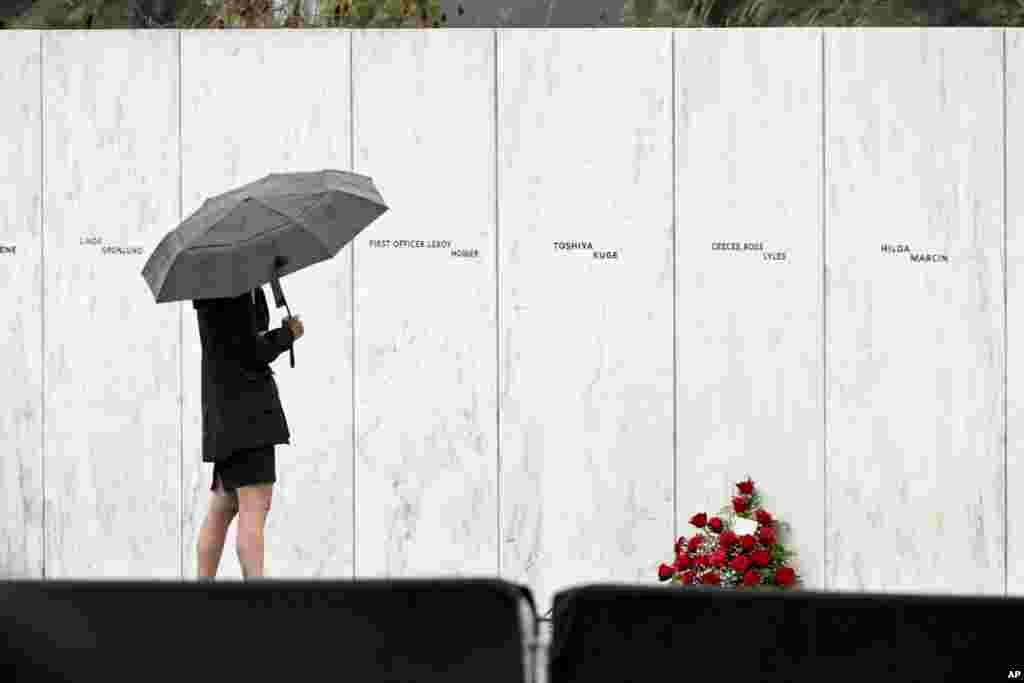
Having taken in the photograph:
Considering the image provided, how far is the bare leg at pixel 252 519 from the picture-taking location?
6.25 metres

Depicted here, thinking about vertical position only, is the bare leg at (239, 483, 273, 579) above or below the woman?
below

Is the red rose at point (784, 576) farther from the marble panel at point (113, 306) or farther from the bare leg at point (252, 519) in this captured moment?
the marble panel at point (113, 306)

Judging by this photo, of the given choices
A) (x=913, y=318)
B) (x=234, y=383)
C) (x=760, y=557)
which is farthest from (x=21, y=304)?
(x=913, y=318)

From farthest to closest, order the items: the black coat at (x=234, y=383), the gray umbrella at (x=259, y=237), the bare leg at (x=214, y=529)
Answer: the bare leg at (x=214, y=529), the black coat at (x=234, y=383), the gray umbrella at (x=259, y=237)

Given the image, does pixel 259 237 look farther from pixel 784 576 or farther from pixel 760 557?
pixel 784 576

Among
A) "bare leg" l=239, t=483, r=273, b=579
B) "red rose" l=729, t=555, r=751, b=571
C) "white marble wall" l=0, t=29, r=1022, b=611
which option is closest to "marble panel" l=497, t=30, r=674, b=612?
"white marble wall" l=0, t=29, r=1022, b=611

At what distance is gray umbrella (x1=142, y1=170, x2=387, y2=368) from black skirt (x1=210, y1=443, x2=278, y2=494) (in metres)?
0.57

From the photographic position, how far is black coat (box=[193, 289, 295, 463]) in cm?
618

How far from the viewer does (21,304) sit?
7793 mm

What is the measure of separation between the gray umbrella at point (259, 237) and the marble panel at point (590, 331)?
1.38 m

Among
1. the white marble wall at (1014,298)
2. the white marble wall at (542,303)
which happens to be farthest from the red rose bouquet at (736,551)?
the white marble wall at (1014,298)

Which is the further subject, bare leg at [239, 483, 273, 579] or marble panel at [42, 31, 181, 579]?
marble panel at [42, 31, 181, 579]

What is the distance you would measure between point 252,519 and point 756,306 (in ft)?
8.78

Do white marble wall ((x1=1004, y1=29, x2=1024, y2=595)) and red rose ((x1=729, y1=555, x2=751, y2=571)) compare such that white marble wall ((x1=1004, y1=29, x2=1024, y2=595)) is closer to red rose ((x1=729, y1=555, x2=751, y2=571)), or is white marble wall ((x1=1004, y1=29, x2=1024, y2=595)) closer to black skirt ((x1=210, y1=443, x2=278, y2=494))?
red rose ((x1=729, y1=555, x2=751, y2=571))
